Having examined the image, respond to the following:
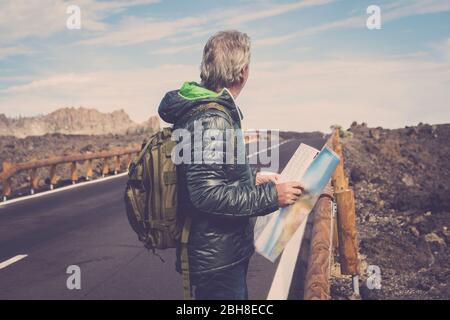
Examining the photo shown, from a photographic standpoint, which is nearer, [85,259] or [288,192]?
[288,192]

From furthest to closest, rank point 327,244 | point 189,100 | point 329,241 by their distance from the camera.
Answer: point 329,241 → point 327,244 → point 189,100

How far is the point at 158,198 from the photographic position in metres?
3.27

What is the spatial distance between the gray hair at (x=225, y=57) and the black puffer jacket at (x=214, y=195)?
8 cm

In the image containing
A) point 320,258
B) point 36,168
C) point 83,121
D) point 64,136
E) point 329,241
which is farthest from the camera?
point 83,121

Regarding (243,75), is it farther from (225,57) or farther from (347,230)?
(347,230)

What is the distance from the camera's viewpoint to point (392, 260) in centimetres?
1039

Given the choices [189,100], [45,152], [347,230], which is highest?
[189,100]

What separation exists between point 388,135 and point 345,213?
99.5 feet

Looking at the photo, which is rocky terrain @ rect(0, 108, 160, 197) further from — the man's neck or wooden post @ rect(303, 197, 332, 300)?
the man's neck

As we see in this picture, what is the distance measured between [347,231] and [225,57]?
11.9 feet

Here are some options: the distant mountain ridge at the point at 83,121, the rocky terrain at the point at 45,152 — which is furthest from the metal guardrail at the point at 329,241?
the distant mountain ridge at the point at 83,121

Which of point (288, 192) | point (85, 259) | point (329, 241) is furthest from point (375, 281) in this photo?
point (288, 192)

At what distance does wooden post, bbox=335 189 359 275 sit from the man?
3.07 m
